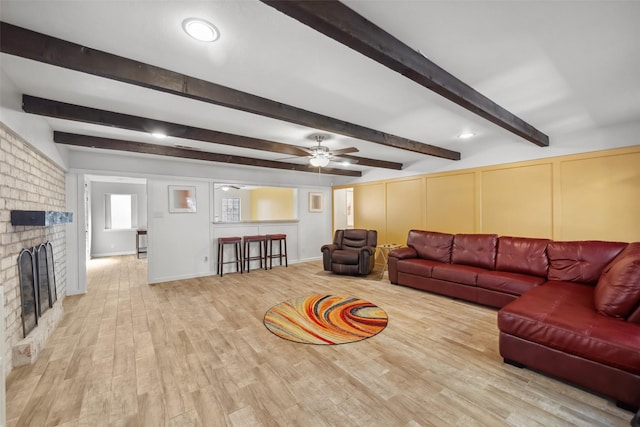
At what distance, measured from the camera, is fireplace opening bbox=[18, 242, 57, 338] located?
7.92ft

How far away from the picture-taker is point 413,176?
570 centimetres

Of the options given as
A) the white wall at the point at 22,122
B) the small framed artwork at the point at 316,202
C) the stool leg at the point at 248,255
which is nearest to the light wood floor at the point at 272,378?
the white wall at the point at 22,122

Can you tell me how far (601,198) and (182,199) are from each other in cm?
681

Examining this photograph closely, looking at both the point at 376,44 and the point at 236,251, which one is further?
the point at 236,251

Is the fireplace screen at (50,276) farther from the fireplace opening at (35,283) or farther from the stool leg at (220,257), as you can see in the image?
the stool leg at (220,257)

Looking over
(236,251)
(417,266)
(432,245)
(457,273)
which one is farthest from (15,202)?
(432,245)

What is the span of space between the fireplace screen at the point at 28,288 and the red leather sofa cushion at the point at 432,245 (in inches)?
203

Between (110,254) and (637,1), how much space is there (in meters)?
10.7

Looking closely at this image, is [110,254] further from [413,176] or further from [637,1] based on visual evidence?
[637,1]

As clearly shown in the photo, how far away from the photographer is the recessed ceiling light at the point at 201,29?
1459mm

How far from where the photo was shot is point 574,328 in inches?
74.8

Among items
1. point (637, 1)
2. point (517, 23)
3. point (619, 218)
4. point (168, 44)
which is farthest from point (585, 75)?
point (168, 44)

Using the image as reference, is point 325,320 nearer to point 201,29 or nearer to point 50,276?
point 201,29

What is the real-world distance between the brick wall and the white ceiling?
0.55 meters
